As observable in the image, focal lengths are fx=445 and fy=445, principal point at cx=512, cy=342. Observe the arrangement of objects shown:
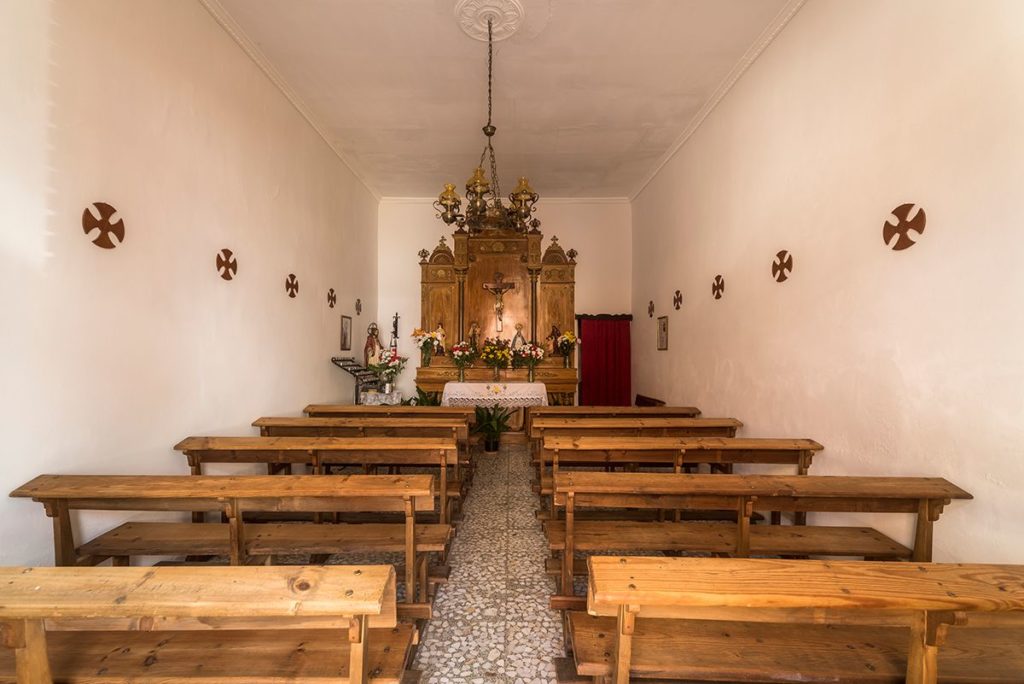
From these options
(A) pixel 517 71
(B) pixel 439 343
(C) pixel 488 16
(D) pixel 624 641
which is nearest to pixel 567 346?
(B) pixel 439 343

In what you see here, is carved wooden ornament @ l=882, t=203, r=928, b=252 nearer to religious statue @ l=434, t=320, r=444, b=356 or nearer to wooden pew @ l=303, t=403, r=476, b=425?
wooden pew @ l=303, t=403, r=476, b=425

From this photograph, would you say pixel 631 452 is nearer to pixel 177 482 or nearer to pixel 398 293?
pixel 177 482

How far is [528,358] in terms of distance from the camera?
21.9 ft

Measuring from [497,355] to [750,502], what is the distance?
15.7 feet

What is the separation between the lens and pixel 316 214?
5.15 m

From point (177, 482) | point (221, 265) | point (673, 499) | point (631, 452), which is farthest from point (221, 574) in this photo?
point (221, 265)

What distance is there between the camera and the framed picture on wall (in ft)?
19.7

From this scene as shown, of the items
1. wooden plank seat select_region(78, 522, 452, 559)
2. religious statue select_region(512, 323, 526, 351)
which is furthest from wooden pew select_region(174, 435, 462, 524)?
religious statue select_region(512, 323, 526, 351)

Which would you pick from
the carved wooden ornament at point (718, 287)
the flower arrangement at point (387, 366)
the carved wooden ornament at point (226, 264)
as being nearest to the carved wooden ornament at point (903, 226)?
the carved wooden ornament at point (718, 287)

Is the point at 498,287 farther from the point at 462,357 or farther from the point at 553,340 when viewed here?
the point at 462,357

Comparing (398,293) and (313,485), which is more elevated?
(398,293)

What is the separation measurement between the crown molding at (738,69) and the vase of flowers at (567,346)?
111 inches

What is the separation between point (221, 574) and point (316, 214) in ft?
15.6

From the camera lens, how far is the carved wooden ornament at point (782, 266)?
10.9ft
